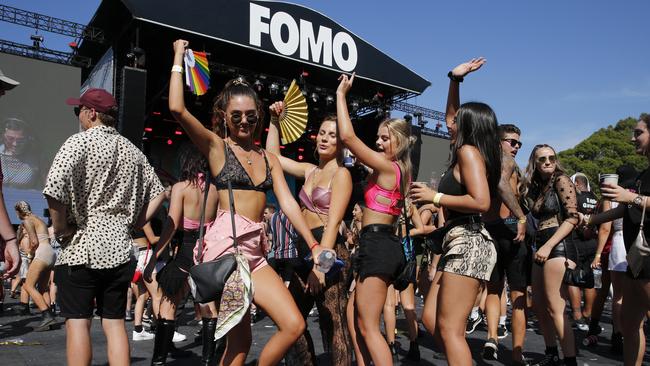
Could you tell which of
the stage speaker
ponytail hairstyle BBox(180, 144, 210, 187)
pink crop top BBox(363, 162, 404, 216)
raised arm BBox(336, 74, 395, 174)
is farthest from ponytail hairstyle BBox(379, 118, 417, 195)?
the stage speaker

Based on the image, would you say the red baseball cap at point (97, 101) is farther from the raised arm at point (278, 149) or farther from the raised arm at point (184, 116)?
the raised arm at point (278, 149)

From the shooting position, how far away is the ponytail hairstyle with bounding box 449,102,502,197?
3158 millimetres

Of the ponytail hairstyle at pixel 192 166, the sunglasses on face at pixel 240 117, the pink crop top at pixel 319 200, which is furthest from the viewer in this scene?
the ponytail hairstyle at pixel 192 166

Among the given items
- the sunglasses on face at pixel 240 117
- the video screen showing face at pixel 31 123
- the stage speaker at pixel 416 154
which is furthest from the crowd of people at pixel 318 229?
the video screen showing face at pixel 31 123

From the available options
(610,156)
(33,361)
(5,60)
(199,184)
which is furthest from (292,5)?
(610,156)

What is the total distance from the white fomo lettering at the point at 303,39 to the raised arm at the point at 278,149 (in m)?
10.2

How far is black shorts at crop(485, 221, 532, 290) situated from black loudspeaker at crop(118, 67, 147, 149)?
880cm

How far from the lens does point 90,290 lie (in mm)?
3152

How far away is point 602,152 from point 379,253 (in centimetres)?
4309

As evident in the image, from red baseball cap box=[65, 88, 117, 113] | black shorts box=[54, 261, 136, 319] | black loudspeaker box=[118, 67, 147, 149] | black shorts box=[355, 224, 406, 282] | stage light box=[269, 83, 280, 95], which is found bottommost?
black shorts box=[54, 261, 136, 319]

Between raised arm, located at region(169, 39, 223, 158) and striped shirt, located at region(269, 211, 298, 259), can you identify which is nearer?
raised arm, located at region(169, 39, 223, 158)

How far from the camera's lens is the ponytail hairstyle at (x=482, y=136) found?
3.16 meters

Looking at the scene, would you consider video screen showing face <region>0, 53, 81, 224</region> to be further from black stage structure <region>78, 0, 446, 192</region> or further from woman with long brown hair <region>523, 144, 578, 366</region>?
woman with long brown hair <region>523, 144, 578, 366</region>

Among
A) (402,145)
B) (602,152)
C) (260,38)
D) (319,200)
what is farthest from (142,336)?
(602,152)
